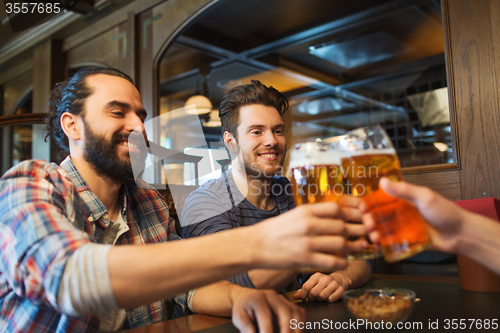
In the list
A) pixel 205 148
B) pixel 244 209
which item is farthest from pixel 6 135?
pixel 244 209

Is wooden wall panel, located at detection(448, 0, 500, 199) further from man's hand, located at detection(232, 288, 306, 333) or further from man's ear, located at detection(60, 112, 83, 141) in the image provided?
man's ear, located at detection(60, 112, 83, 141)

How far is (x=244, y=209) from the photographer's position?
1.51 metres

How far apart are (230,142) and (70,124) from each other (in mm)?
792

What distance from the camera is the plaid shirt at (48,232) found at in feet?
2.12

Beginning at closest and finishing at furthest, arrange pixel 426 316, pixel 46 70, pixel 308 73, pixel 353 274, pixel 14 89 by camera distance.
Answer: pixel 426 316, pixel 353 274, pixel 46 70, pixel 14 89, pixel 308 73

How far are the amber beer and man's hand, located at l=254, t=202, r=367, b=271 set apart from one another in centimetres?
7

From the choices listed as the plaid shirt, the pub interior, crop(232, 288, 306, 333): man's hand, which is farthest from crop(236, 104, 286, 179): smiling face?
crop(232, 288, 306, 333): man's hand

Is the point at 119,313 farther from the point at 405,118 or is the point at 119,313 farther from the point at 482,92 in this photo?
the point at 405,118

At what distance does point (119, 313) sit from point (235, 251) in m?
0.64

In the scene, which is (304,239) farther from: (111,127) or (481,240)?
(111,127)

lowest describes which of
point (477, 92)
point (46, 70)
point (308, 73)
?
point (477, 92)

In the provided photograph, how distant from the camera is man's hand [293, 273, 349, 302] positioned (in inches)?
37.0

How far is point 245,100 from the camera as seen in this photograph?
1.78 m

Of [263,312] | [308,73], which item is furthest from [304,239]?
[308,73]
